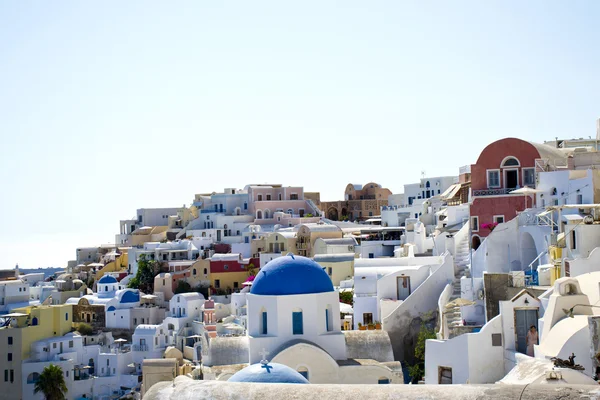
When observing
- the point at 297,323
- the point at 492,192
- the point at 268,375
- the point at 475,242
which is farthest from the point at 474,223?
the point at 268,375

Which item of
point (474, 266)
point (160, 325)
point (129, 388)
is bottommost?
point (129, 388)

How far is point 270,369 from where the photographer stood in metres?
15.2

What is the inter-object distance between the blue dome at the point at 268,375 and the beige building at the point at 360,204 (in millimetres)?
45723

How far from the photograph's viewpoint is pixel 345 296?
33.6m

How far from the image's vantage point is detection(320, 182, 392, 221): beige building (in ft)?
203

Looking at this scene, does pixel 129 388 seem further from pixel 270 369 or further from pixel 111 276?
pixel 270 369

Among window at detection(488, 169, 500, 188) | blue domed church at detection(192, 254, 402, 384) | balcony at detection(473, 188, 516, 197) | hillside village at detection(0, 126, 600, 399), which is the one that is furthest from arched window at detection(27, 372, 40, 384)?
window at detection(488, 169, 500, 188)

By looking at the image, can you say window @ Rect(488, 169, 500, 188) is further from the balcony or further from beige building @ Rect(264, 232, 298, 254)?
beige building @ Rect(264, 232, 298, 254)

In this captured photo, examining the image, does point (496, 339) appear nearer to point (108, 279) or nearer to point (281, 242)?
point (281, 242)

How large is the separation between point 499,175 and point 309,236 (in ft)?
60.6

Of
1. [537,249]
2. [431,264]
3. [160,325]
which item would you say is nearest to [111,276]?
[160,325]

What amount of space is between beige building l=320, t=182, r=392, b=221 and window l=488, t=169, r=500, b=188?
1246 inches

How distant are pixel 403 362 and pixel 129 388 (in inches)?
775

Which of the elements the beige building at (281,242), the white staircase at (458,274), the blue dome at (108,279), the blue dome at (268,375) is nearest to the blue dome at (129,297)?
the blue dome at (108,279)
